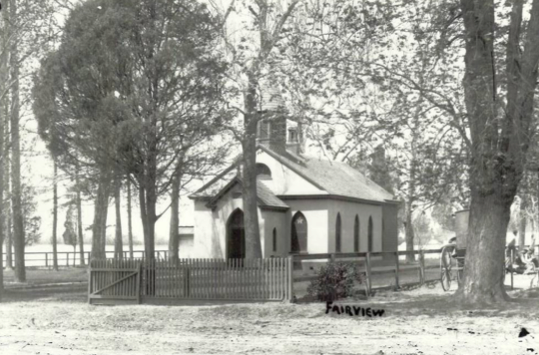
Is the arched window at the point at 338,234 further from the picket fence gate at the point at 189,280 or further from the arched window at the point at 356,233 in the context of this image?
the picket fence gate at the point at 189,280

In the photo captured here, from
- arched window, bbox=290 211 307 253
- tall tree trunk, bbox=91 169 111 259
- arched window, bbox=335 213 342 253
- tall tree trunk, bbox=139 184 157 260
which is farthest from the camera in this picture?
arched window, bbox=335 213 342 253

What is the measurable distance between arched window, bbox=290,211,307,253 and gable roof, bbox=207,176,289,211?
100 cm

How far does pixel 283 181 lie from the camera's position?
4212 centimetres

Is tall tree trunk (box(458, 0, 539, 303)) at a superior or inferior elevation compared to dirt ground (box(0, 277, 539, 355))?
superior

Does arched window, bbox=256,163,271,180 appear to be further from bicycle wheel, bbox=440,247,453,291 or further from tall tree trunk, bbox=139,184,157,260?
tall tree trunk, bbox=139,184,157,260

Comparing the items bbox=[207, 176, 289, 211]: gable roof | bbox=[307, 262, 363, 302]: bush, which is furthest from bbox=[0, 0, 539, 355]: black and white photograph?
bbox=[207, 176, 289, 211]: gable roof

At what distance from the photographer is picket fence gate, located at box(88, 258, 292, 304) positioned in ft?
67.4

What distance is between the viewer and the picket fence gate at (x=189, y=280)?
2053cm

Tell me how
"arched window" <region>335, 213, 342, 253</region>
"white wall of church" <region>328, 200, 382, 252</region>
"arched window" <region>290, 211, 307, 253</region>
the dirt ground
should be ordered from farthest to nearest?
"arched window" <region>335, 213, 342, 253</region>, "arched window" <region>290, 211, 307, 253</region>, "white wall of church" <region>328, 200, 382, 252</region>, the dirt ground

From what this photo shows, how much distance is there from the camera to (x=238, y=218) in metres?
40.7

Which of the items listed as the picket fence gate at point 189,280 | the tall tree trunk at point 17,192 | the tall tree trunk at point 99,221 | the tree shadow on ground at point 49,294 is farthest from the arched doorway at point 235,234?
the picket fence gate at point 189,280

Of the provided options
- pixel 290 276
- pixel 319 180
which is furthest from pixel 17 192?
pixel 290 276

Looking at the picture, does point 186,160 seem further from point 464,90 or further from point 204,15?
point 464,90

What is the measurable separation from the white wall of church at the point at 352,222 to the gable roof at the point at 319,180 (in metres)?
0.68
